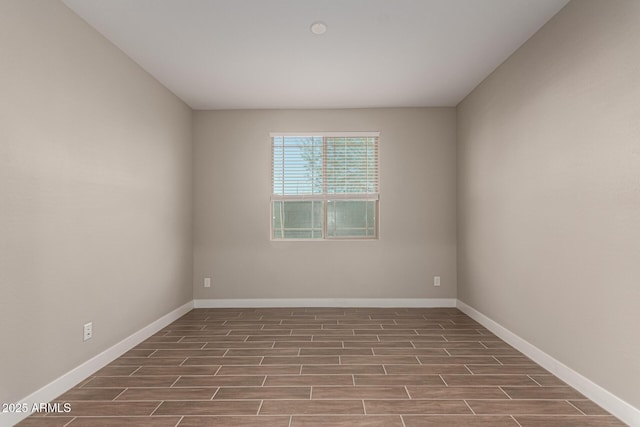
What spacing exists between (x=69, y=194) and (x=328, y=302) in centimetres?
334

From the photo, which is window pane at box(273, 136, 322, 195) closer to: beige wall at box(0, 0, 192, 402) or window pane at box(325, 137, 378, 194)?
window pane at box(325, 137, 378, 194)

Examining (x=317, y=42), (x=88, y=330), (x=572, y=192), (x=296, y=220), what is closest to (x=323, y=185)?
(x=296, y=220)

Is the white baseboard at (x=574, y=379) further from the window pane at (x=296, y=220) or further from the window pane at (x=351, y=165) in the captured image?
the window pane at (x=296, y=220)

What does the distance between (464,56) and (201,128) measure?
11.0ft

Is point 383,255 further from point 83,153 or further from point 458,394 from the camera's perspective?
point 83,153

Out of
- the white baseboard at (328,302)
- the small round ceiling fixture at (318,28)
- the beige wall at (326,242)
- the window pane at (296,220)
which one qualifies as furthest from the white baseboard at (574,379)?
the small round ceiling fixture at (318,28)

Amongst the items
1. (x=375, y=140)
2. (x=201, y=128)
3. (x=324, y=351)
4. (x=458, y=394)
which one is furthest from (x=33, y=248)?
(x=375, y=140)

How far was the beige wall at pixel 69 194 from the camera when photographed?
2258 mm

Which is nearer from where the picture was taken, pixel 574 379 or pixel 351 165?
pixel 574 379

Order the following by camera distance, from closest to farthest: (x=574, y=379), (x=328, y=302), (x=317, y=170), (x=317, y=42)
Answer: (x=574, y=379), (x=317, y=42), (x=328, y=302), (x=317, y=170)

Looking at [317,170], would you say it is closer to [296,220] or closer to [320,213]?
[320,213]

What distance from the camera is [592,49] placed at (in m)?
2.51

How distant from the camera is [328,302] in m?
5.21

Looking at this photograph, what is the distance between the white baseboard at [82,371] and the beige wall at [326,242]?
128cm
